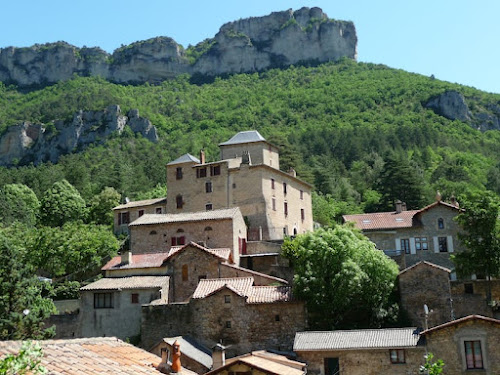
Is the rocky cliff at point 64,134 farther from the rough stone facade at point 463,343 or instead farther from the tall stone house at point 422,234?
the rough stone facade at point 463,343

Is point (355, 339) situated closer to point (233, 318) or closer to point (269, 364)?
point (269, 364)

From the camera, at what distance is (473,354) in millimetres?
30797

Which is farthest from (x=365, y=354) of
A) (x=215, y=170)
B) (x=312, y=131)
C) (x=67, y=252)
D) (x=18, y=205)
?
(x=312, y=131)

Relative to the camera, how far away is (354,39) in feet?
592

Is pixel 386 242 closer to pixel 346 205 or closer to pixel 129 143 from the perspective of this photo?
pixel 346 205

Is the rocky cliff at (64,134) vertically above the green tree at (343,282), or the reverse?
the rocky cliff at (64,134)

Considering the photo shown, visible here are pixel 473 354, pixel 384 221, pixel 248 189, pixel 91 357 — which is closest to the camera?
pixel 91 357

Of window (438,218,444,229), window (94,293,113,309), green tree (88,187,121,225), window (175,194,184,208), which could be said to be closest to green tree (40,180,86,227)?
green tree (88,187,121,225)

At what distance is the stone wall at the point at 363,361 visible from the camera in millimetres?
31281

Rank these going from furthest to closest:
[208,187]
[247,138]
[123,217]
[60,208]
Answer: [60,208] → [123,217] → [247,138] → [208,187]

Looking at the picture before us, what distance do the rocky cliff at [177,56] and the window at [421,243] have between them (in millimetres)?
133462

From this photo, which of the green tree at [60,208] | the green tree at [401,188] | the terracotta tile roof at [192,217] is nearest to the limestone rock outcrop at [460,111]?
the green tree at [401,188]

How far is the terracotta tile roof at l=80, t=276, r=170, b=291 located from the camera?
39.9m

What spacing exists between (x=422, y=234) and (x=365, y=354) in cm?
2015
